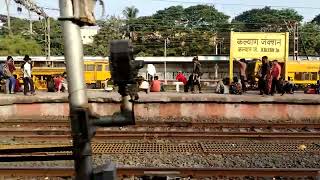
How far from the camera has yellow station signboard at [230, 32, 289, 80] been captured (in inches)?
725

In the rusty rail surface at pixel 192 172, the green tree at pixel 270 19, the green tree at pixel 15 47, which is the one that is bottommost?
the rusty rail surface at pixel 192 172

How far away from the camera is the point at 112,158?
7.92m

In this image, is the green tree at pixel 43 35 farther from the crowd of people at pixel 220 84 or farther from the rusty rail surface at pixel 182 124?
the rusty rail surface at pixel 182 124

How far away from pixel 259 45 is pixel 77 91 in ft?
54.5

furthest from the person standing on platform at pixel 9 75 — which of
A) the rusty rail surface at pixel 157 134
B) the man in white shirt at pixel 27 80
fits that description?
the rusty rail surface at pixel 157 134

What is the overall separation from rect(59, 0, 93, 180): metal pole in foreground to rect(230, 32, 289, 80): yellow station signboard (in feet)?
52.6

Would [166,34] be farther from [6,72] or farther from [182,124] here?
[182,124]

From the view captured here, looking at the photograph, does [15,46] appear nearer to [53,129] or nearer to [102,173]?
[53,129]

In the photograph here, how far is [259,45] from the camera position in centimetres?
1853

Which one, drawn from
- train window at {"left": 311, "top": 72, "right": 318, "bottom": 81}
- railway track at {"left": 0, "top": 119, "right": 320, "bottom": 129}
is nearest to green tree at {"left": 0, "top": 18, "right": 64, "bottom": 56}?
train window at {"left": 311, "top": 72, "right": 318, "bottom": 81}

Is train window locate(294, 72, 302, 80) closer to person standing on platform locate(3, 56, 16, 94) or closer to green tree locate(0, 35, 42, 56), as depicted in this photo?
person standing on platform locate(3, 56, 16, 94)

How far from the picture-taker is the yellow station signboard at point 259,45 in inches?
725

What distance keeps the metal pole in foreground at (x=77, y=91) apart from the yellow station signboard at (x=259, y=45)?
16041mm

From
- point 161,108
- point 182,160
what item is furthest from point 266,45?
point 182,160
